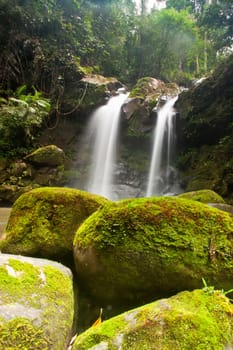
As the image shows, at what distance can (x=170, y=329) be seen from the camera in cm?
138

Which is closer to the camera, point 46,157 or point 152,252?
point 152,252

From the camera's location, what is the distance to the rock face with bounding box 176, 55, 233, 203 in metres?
9.59

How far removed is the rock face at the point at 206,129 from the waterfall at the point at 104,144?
305 cm

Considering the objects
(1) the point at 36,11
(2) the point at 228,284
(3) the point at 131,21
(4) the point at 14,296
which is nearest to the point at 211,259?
(2) the point at 228,284

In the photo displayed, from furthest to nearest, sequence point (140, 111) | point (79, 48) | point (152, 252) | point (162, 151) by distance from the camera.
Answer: point (79, 48), point (140, 111), point (162, 151), point (152, 252)

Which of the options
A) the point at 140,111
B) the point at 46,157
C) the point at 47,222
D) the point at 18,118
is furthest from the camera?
the point at 140,111

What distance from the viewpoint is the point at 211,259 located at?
2033mm

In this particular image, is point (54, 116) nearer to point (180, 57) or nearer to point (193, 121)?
point (193, 121)

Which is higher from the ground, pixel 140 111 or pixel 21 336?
pixel 140 111

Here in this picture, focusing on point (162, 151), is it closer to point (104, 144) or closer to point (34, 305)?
point (104, 144)

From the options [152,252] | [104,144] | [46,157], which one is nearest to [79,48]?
[104,144]

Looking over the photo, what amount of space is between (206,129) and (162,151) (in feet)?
7.01

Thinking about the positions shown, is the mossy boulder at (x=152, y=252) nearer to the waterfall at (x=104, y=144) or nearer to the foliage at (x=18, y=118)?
the waterfall at (x=104, y=144)

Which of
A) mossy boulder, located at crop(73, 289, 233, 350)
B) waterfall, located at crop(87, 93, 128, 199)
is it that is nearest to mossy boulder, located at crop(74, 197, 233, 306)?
mossy boulder, located at crop(73, 289, 233, 350)
